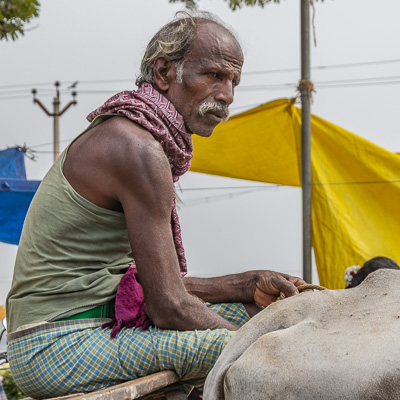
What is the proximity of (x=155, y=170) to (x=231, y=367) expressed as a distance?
655 millimetres

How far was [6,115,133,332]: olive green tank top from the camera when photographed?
1.96 meters

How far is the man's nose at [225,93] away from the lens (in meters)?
2.20

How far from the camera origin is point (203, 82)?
2.18 m

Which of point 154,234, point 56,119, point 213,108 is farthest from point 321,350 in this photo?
point 56,119

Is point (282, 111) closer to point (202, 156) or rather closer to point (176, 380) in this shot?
point (202, 156)

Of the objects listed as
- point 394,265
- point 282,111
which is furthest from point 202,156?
point 394,265

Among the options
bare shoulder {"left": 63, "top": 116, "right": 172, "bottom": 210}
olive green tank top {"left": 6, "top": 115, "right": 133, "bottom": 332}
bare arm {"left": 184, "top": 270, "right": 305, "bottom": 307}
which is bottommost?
bare arm {"left": 184, "top": 270, "right": 305, "bottom": 307}

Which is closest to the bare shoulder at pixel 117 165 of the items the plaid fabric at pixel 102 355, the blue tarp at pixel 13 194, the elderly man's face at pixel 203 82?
the elderly man's face at pixel 203 82

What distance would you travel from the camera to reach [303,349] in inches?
53.3

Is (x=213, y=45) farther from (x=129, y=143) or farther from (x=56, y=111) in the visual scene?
(x=56, y=111)

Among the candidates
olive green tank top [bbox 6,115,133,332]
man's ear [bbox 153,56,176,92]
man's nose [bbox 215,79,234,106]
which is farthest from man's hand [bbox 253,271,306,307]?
man's ear [bbox 153,56,176,92]

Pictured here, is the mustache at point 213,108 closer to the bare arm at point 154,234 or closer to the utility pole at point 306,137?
the bare arm at point 154,234

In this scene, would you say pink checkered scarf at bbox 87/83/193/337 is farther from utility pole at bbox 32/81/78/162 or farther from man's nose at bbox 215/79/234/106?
utility pole at bbox 32/81/78/162

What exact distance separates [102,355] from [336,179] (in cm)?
419
